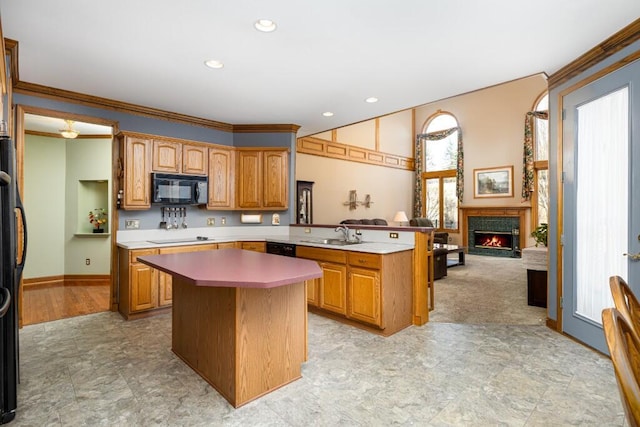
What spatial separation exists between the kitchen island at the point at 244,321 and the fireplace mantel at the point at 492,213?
818 centimetres

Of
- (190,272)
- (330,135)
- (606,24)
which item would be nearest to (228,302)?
(190,272)

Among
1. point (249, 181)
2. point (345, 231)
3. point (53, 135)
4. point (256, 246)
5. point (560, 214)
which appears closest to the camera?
point (560, 214)

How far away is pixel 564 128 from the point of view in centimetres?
325

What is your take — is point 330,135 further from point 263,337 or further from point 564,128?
point 263,337

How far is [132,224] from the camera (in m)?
4.34

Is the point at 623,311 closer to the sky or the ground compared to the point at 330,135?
closer to the ground

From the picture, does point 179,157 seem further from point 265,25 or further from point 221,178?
point 265,25

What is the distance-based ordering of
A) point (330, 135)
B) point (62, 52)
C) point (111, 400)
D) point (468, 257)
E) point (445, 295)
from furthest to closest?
point (468, 257) → point (330, 135) → point (445, 295) → point (62, 52) → point (111, 400)

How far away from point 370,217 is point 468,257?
9.09 ft

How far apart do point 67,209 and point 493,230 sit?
9616mm

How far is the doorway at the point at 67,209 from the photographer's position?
5.26 meters

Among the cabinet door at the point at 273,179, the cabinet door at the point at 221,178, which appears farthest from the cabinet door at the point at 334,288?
the cabinet door at the point at 221,178

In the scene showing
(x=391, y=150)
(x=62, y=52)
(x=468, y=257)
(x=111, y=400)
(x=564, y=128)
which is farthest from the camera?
(x=391, y=150)

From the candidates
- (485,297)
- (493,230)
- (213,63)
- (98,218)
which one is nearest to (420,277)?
(485,297)
